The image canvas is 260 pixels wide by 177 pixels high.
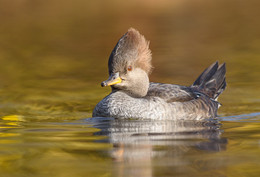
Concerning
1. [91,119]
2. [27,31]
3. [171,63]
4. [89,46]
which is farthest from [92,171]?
[27,31]

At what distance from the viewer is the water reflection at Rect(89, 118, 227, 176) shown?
6816 mm

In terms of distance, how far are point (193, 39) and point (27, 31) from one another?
22.8 ft

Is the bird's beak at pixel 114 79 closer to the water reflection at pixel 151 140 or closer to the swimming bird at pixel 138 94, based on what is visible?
the swimming bird at pixel 138 94

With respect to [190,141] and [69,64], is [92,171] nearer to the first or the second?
[190,141]

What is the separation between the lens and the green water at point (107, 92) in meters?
6.89

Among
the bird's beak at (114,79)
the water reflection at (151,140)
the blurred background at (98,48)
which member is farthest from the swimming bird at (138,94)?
the blurred background at (98,48)

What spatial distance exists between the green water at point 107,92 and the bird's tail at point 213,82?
26 centimetres

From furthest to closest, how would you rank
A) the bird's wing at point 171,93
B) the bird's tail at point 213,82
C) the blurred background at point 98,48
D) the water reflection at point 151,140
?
the blurred background at point 98,48 < the bird's tail at point 213,82 < the bird's wing at point 171,93 < the water reflection at point 151,140

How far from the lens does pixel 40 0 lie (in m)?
36.9

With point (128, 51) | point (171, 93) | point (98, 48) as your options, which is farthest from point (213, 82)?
point (98, 48)

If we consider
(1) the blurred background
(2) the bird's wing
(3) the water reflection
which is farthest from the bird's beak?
(1) the blurred background

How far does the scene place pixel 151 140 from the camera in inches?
320

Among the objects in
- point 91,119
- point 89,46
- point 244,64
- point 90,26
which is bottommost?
point 91,119

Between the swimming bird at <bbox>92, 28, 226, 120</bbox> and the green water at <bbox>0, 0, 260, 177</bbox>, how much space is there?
1.02 feet
